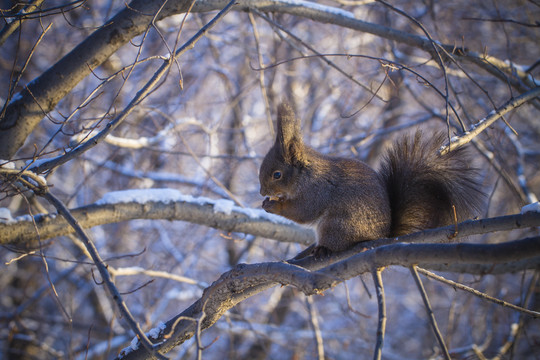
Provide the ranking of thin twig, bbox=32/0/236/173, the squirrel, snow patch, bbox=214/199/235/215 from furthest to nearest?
snow patch, bbox=214/199/235/215
the squirrel
thin twig, bbox=32/0/236/173

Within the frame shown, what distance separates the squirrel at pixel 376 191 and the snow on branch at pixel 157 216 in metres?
0.48

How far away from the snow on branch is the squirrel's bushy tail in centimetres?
102

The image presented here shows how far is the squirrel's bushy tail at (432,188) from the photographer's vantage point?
220 centimetres

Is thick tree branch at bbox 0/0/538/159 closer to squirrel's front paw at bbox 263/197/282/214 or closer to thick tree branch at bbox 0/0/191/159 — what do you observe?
thick tree branch at bbox 0/0/191/159

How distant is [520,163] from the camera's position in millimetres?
3504

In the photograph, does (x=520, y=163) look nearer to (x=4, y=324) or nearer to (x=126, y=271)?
(x=126, y=271)

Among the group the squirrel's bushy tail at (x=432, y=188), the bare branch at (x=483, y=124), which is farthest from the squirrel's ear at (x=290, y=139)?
the bare branch at (x=483, y=124)

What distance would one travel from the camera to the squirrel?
2.18 meters

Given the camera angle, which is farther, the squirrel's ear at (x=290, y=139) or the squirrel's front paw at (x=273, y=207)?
the squirrel's front paw at (x=273, y=207)

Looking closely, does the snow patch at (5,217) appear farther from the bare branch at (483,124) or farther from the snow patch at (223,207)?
the bare branch at (483,124)

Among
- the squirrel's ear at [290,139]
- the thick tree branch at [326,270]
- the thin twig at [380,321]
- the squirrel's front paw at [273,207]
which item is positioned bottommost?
the thin twig at [380,321]

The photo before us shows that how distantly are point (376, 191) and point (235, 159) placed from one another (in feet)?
8.75

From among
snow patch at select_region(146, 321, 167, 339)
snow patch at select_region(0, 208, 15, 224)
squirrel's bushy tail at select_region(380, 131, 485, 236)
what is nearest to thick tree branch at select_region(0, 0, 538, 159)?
snow patch at select_region(0, 208, 15, 224)

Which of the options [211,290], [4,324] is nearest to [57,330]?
[4,324]
